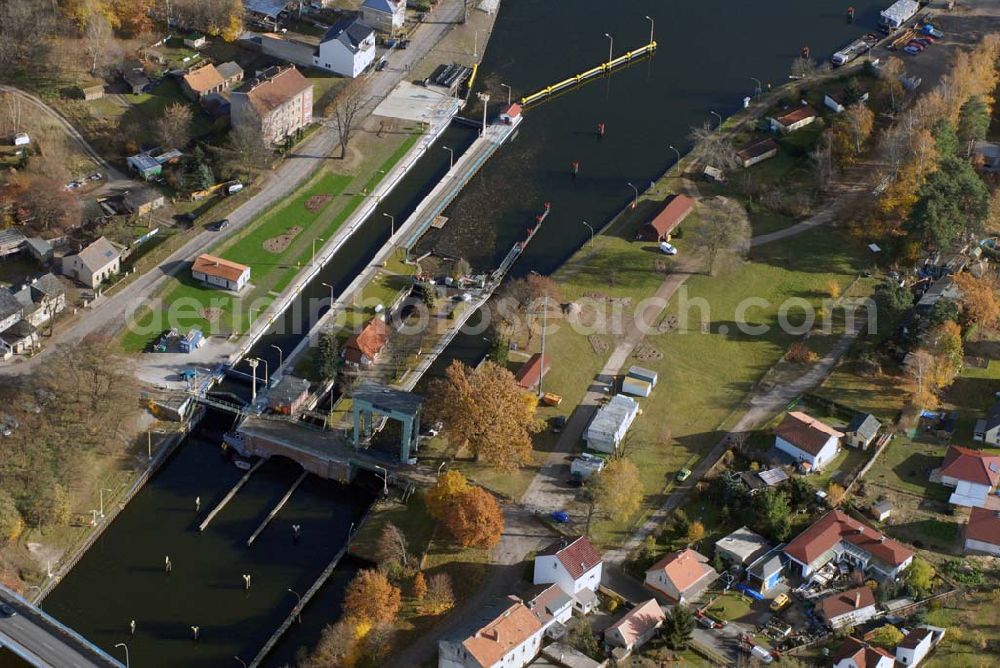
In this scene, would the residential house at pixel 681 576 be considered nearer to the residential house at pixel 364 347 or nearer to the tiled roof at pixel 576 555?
the tiled roof at pixel 576 555

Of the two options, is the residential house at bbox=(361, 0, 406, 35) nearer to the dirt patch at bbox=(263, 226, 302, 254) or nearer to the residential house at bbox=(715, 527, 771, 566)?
the dirt patch at bbox=(263, 226, 302, 254)

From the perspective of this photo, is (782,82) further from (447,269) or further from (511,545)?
(511,545)

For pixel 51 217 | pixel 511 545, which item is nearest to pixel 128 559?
pixel 511 545

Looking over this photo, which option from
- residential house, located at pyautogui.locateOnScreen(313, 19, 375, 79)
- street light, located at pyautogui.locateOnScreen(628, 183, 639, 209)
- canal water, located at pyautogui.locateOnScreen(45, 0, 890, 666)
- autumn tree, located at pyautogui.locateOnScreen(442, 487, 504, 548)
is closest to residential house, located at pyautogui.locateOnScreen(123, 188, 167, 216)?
canal water, located at pyautogui.locateOnScreen(45, 0, 890, 666)

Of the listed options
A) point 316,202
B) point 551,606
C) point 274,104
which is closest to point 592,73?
point 274,104

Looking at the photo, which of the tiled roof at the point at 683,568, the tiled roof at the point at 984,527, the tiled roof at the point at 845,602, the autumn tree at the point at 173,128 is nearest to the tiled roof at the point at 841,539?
the tiled roof at the point at 845,602

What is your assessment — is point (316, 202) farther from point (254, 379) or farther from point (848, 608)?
point (848, 608)
